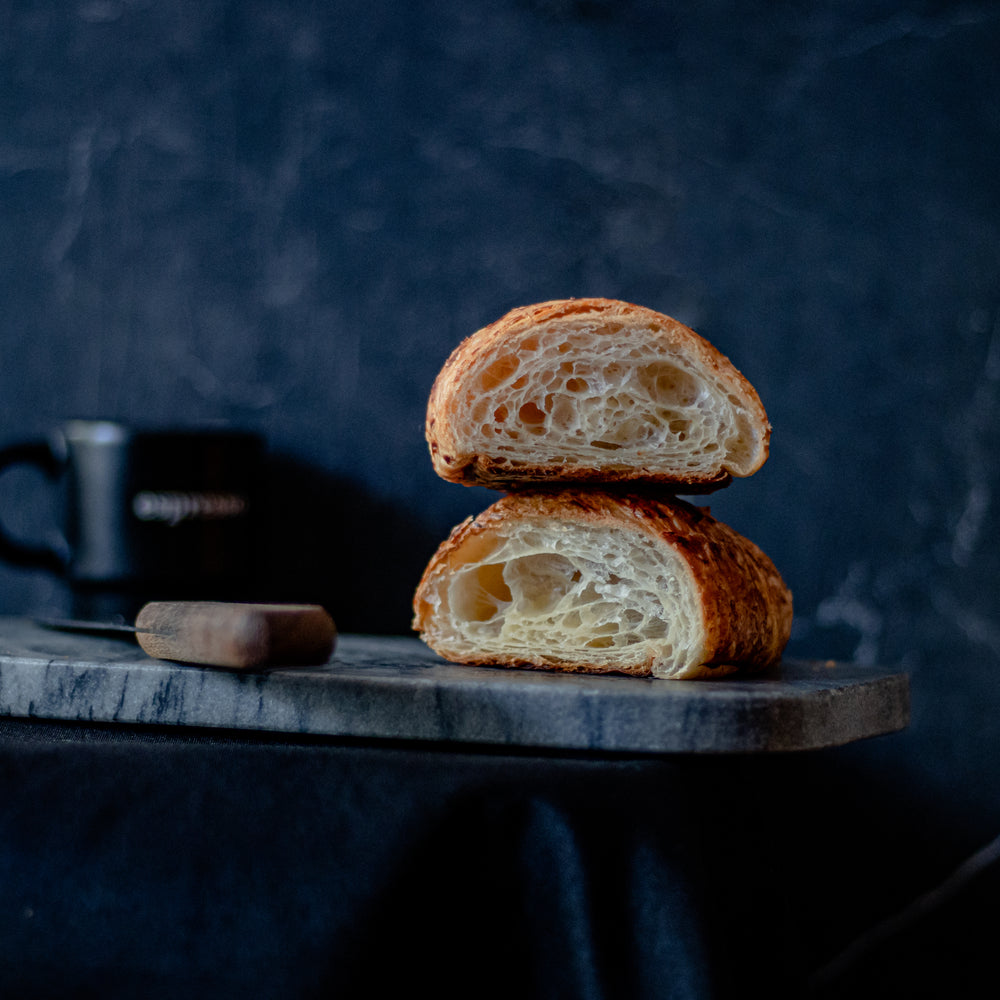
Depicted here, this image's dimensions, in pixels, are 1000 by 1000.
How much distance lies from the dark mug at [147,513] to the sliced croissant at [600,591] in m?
0.35

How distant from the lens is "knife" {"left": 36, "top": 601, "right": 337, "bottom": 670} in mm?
684

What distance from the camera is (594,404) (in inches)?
31.8

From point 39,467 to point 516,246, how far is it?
0.61 m

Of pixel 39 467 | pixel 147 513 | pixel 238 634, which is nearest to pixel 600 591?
pixel 238 634

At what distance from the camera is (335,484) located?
1.31 meters

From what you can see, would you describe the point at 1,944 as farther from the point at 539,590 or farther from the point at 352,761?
the point at 539,590

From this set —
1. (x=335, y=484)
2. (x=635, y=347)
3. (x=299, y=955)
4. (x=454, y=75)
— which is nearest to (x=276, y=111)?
(x=454, y=75)

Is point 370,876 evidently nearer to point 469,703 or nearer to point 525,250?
point 469,703

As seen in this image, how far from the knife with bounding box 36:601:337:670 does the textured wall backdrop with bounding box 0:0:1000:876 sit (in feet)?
1.78

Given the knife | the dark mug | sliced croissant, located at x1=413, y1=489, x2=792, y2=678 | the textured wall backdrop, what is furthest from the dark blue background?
the knife

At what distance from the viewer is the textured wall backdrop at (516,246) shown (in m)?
1.17

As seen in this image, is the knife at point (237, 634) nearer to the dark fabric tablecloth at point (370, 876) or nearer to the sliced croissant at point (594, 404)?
the dark fabric tablecloth at point (370, 876)

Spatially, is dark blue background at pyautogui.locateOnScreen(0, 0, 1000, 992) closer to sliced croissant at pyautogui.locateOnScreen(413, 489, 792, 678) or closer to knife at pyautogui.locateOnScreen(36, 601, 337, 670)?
sliced croissant at pyautogui.locateOnScreen(413, 489, 792, 678)

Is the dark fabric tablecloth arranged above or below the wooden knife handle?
below
